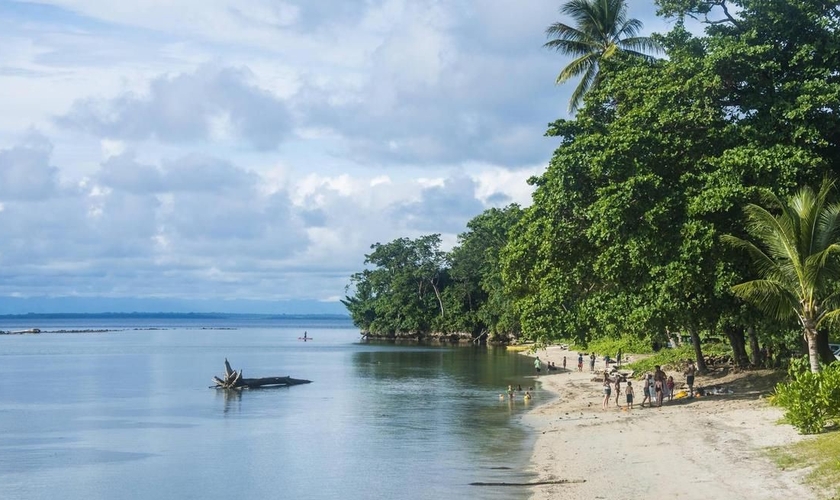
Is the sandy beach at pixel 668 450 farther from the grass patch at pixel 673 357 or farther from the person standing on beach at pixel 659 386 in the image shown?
the grass patch at pixel 673 357

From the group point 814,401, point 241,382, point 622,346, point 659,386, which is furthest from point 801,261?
point 622,346

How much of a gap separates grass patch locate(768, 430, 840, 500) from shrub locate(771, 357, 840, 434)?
566mm

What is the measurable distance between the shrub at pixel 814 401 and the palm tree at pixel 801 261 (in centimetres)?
442

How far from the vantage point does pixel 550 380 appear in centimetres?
5191

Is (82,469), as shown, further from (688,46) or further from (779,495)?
(688,46)

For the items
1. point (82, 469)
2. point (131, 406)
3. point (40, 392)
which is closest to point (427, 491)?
point (82, 469)

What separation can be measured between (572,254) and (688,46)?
934 centimetres

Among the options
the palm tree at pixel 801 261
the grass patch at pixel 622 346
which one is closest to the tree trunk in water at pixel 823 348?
the palm tree at pixel 801 261

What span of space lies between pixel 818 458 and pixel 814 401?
115 inches

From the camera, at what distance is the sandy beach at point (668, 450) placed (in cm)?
1858

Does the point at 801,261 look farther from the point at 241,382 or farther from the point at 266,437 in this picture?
the point at 241,382

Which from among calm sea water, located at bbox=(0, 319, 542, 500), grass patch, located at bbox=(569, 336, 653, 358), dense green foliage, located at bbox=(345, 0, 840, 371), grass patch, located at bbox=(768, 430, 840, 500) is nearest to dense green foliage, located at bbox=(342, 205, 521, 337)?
grass patch, located at bbox=(569, 336, 653, 358)

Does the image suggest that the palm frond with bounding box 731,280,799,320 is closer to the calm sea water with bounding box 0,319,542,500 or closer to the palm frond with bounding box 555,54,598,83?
the calm sea water with bounding box 0,319,542,500

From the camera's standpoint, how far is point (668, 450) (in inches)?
Result: 920
